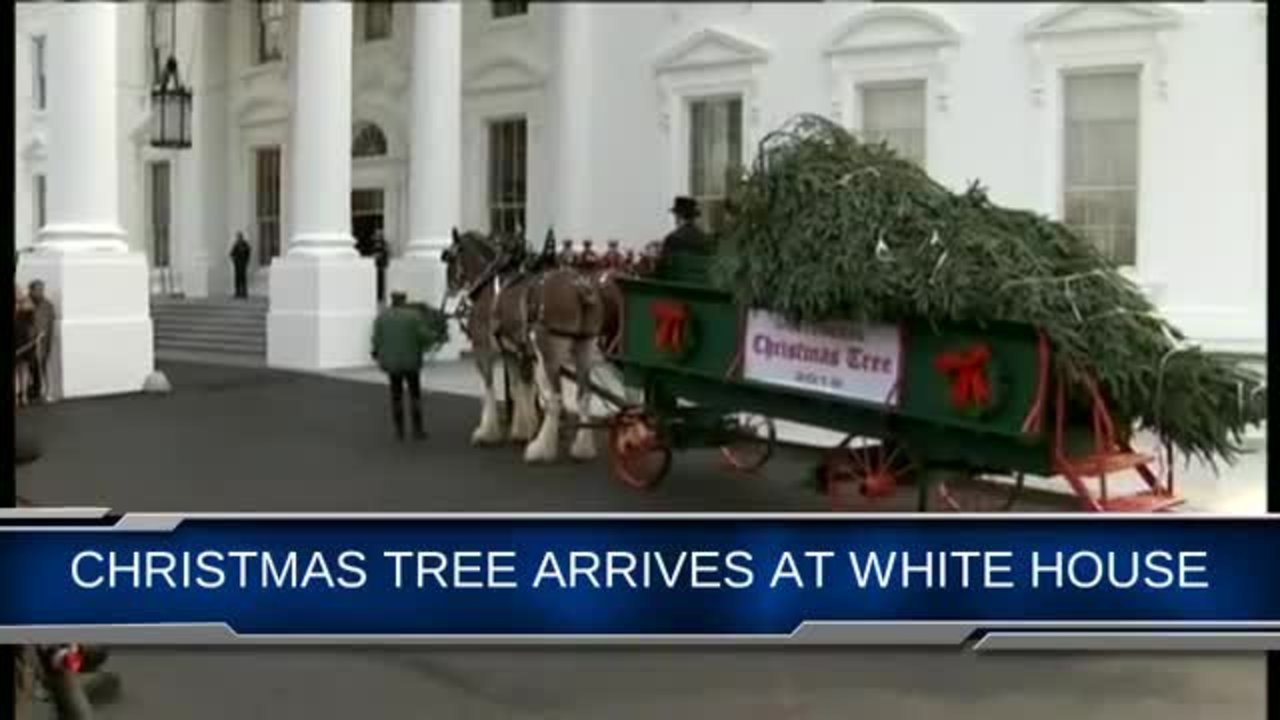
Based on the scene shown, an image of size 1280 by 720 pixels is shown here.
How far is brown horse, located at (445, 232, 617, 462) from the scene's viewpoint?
3.05 metres

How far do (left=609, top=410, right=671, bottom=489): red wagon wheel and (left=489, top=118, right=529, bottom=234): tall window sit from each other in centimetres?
48

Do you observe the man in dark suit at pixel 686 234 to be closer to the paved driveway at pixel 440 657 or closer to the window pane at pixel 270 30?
the paved driveway at pixel 440 657

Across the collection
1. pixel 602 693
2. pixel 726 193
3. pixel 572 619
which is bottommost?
pixel 602 693

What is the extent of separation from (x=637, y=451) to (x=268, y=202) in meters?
0.87

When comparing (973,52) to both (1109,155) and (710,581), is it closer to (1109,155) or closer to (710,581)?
(1109,155)

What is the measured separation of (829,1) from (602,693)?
148 cm

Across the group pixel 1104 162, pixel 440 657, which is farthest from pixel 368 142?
pixel 1104 162

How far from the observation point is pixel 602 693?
119 inches

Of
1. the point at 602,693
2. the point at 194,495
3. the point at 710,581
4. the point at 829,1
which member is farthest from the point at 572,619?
the point at 829,1

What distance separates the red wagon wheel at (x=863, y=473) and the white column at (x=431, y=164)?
0.82 meters

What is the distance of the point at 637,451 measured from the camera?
317 cm

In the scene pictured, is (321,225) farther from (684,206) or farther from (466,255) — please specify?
(684,206)

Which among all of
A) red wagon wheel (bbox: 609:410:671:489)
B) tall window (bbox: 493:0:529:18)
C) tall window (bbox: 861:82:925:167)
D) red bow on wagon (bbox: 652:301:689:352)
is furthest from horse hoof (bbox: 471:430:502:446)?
tall window (bbox: 861:82:925:167)

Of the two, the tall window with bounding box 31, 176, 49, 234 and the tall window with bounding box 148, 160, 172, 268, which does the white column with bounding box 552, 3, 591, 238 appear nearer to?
the tall window with bounding box 148, 160, 172, 268
